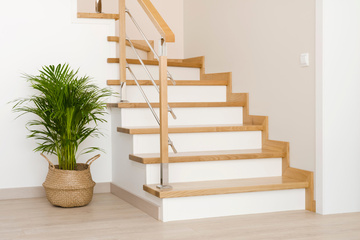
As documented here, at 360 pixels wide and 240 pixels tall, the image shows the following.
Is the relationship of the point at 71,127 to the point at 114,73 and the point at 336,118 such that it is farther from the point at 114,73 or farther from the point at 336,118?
the point at 336,118

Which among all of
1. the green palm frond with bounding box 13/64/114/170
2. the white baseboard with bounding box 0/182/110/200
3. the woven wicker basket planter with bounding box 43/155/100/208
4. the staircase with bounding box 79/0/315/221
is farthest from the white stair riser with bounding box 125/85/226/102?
the white baseboard with bounding box 0/182/110/200

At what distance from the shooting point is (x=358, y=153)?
10.7 feet

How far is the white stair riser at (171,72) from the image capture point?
14.1 ft

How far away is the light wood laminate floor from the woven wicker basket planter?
6 centimetres

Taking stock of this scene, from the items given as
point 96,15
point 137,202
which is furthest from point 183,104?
point 96,15

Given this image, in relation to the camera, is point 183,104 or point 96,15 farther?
point 96,15

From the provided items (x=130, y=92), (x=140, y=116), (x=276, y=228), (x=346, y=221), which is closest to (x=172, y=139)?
(x=140, y=116)

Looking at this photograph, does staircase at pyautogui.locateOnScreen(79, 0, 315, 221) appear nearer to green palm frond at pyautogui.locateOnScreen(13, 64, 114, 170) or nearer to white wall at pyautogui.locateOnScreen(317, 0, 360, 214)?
white wall at pyautogui.locateOnScreen(317, 0, 360, 214)

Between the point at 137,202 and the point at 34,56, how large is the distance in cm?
142

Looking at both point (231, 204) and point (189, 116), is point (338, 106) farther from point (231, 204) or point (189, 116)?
point (189, 116)

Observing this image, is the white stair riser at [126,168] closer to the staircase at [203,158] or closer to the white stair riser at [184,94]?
the staircase at [203,158]

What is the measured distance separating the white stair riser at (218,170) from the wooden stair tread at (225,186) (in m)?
0.07

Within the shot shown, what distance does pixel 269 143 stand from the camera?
373cm

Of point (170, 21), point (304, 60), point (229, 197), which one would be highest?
point (170, 21)
